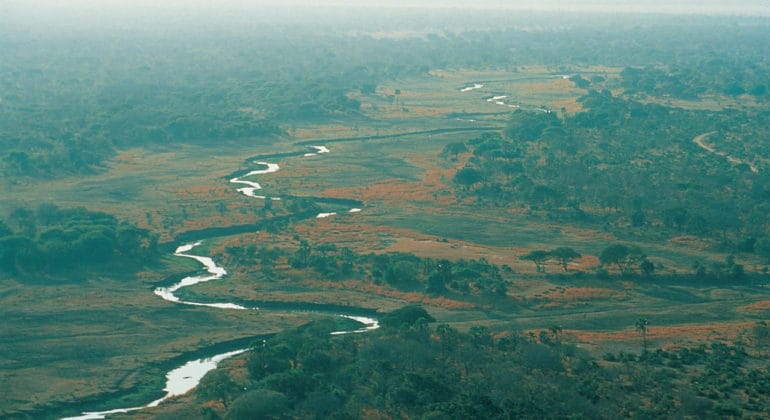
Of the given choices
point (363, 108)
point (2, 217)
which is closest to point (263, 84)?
point (363, 108)

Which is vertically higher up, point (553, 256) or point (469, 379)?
point (469, 379)

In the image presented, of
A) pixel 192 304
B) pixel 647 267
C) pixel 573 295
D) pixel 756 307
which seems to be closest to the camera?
pixel 756 307

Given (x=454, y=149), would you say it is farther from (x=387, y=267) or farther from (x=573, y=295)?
(x=573, y=295)

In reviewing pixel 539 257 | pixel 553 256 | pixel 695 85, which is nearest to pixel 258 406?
pixel 539 257

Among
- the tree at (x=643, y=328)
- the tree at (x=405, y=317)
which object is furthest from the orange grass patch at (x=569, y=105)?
the tree at (x=405, y=317)

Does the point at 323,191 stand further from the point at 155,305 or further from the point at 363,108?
the point at 363,108
